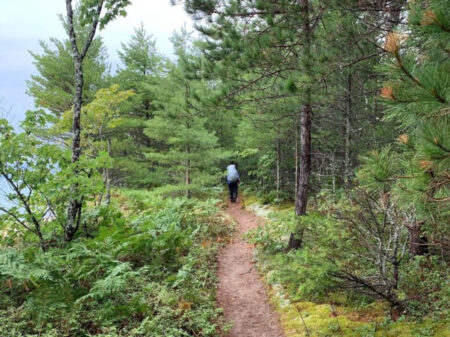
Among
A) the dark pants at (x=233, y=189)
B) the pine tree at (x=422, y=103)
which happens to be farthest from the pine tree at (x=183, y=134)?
the pine tree at (x=422, y=103)

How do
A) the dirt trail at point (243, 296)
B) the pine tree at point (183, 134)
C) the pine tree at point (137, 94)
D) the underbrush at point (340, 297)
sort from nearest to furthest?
1. the underbrush at point (340, 297)
2. the dirt trail at point (243, 296)
3. the pine tree at point (183, 134)
4. the pine tree at point (137, 94)

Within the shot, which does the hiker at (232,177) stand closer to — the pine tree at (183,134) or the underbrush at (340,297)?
the pine tree at (183,134)

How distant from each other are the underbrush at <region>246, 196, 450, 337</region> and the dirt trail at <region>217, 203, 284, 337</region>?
254 mm

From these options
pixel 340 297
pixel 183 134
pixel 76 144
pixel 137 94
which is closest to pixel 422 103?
pixel 340 297

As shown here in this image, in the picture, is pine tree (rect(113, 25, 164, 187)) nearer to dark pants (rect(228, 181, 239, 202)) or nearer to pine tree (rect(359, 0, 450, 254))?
dark pants (rect(228, 181, 239, 202))

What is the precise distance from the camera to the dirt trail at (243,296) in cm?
439

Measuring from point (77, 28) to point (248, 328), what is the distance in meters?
16.1

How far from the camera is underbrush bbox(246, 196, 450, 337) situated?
3.62 metres

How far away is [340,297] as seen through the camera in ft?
15.1

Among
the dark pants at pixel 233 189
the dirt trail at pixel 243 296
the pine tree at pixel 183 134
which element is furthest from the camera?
the dark pants at pixel 233 189

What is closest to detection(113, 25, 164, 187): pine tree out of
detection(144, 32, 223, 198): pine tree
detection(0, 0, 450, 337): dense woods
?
detection(144, 32, 223, 198): pine tree

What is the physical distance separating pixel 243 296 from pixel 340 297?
5.59 feet

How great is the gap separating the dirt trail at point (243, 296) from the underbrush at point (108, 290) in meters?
0.29

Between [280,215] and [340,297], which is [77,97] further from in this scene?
[340,297]
